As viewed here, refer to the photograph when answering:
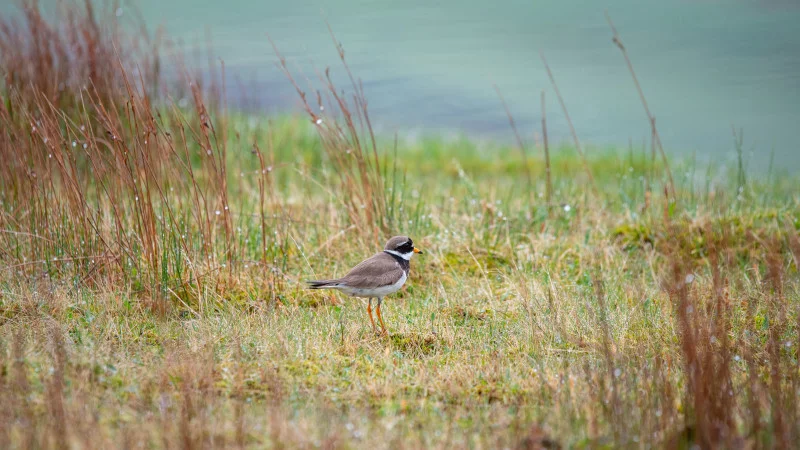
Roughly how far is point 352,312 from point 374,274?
689 millimetres

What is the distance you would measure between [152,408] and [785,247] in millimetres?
6021

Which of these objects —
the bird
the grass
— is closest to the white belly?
the bird

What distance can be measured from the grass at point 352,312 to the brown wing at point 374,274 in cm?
35

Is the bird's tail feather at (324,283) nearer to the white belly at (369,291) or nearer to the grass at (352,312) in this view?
the white belly at (369,291)

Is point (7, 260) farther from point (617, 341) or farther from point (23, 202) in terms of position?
point (617, 341)

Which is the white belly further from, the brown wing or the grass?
the grass

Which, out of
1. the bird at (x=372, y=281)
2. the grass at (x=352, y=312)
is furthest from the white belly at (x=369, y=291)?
the grass at (x=352, y=312)

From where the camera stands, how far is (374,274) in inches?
212

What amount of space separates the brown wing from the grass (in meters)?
0.35

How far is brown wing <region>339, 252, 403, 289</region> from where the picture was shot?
5340 mm

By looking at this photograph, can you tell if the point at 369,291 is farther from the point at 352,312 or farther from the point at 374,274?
the point at 352,312

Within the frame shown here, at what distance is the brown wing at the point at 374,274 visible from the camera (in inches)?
210

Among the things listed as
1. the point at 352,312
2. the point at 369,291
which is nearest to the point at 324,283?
the point at 369,291

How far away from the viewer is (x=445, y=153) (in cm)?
1288
